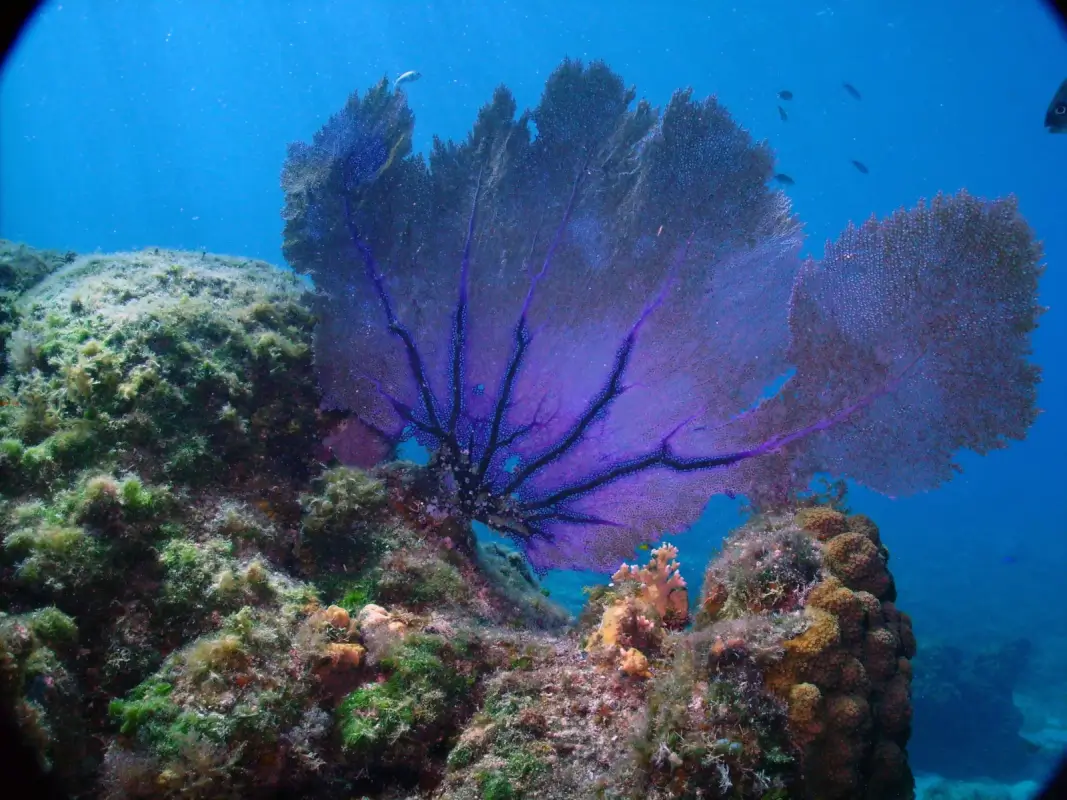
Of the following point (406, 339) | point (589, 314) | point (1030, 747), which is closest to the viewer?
point (589, 314)

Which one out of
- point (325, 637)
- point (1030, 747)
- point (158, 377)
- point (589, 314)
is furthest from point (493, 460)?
point (1030, 747)

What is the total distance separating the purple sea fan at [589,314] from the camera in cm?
469

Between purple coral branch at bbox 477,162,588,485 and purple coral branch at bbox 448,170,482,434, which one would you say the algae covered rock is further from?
purple coral branch at bbox 477,162,588,485

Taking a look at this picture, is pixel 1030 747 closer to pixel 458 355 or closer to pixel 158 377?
pixel 458 355

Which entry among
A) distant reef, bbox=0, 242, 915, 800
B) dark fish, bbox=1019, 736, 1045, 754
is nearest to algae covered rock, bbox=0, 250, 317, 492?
distant reef, bbox=0, 242, 915, 800

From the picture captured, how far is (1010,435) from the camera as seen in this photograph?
13.6 feet

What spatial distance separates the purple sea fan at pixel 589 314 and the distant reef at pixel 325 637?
2.63ft

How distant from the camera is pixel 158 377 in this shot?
3910 millimetres

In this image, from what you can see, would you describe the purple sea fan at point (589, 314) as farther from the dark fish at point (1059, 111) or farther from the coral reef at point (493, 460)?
the dark fish at point (1059, 111)

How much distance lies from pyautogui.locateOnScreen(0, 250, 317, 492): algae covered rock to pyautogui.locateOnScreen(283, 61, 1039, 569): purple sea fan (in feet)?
1.56

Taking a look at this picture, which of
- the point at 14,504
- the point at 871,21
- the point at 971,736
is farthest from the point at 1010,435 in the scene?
the point at 871,21

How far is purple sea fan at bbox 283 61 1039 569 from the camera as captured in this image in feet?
15.4

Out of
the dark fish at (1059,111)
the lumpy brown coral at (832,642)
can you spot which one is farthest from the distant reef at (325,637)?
the dark fish at (1059,111)

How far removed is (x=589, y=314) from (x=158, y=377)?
3.46 m
